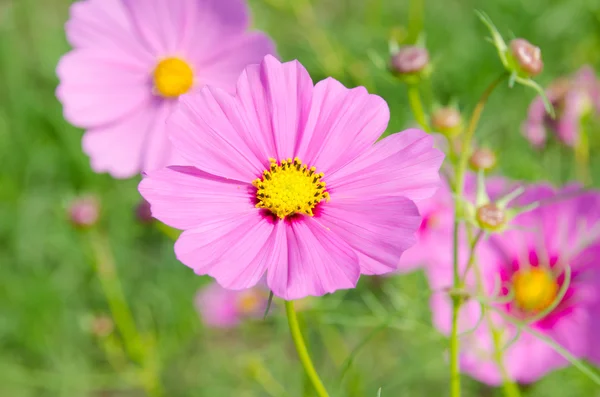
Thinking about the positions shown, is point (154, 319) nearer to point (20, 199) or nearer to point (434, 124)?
point (20, 199)

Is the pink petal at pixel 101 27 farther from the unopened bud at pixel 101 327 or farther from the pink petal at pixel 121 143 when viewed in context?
the unopened bud at pixel 101 327

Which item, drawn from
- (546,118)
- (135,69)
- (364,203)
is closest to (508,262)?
(546,118)

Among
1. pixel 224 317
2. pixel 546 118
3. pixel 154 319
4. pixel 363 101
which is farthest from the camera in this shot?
pixel 154 319

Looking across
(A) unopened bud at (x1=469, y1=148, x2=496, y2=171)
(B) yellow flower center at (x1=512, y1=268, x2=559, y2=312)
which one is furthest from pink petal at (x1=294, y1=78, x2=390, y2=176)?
(B) yellow flower center at (x1=512, y1=268, x2=559, y2=312)

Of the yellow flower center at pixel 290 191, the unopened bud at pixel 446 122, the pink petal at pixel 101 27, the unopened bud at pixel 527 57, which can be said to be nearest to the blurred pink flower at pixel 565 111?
the unopened bud at pixel 446 122

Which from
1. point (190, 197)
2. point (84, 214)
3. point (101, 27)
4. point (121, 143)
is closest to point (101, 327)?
point (84, 214)
